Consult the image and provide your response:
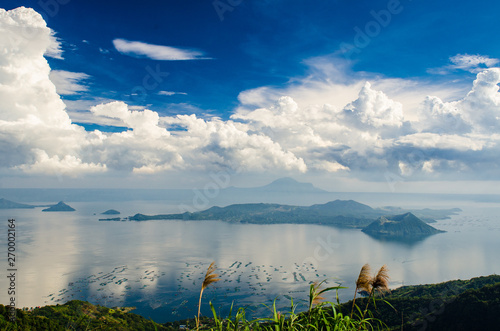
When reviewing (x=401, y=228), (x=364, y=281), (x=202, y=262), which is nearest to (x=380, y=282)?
(x=364, y=281)

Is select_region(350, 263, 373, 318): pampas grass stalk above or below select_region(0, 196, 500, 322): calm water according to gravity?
above

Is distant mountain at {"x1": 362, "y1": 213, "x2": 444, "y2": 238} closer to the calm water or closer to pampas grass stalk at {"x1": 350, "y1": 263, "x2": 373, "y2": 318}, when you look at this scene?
the calm water

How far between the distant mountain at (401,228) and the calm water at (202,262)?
1006cm

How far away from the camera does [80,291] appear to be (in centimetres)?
6850

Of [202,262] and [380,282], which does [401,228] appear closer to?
[202,262]

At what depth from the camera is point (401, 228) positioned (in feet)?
575

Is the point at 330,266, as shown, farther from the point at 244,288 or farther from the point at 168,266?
the point at 168,266

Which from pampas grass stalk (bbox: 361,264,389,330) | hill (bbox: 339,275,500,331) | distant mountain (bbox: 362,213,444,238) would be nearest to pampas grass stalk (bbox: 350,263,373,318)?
pampas grass stalk (bbox: 361,264,389,330)

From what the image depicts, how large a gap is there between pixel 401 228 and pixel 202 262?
128 meters

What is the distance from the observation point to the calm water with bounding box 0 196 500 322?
67.2m

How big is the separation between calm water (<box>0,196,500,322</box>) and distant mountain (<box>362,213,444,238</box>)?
10.1 metres

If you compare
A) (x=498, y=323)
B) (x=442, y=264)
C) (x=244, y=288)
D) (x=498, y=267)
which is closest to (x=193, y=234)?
(x=244, y=288)

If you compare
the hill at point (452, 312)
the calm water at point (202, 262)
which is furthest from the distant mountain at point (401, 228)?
the hill at point (452, 312)

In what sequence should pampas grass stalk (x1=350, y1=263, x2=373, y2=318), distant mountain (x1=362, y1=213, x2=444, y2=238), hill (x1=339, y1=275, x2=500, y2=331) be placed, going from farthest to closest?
distant mountain (x1=362, y1=213, x2=444, y2=238), hill (x1=339, y1=275, x2=500, y2=331), pampas grass stalk (x1=350, y1=263, x2=373, y2=318)
